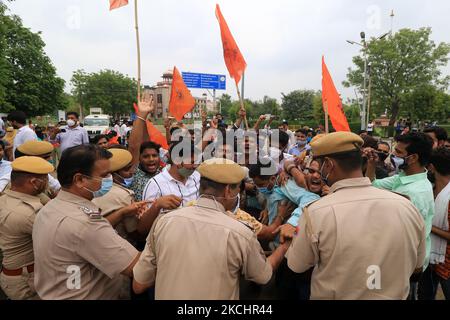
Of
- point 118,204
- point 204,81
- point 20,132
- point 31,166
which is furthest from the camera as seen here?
point 204,81

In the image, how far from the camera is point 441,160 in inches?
105

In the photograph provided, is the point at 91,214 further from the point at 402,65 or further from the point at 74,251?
the point at 402,65

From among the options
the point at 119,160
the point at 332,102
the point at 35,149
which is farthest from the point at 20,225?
the point at 332,102

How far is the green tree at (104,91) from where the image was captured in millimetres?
53031

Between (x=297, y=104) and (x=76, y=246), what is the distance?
58.1 meters

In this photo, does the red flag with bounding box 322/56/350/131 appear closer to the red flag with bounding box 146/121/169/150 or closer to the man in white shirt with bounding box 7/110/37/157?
the red flag with bounding box 146/121/169/150

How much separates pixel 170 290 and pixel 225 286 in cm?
29

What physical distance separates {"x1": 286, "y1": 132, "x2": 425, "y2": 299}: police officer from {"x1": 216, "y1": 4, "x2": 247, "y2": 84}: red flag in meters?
4.12

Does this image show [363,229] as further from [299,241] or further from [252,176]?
[252,176]

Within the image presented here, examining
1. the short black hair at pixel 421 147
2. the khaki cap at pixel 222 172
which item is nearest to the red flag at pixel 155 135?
the khaki cap at pixel 222 172

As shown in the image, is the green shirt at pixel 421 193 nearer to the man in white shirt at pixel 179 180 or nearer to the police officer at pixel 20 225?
the man in white shirt at pixel 179 180

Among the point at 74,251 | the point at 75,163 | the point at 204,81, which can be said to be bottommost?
the point at 74,251

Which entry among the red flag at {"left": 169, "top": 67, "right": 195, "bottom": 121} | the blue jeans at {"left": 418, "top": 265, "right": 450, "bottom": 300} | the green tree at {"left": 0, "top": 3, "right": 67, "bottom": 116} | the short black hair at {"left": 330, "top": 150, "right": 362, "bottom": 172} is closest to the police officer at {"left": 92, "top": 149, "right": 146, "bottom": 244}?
the short black hair at {"left": 330, "top": 150, "right": 362, "bottom": 172}

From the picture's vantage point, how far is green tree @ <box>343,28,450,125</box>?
34281 millimetres
